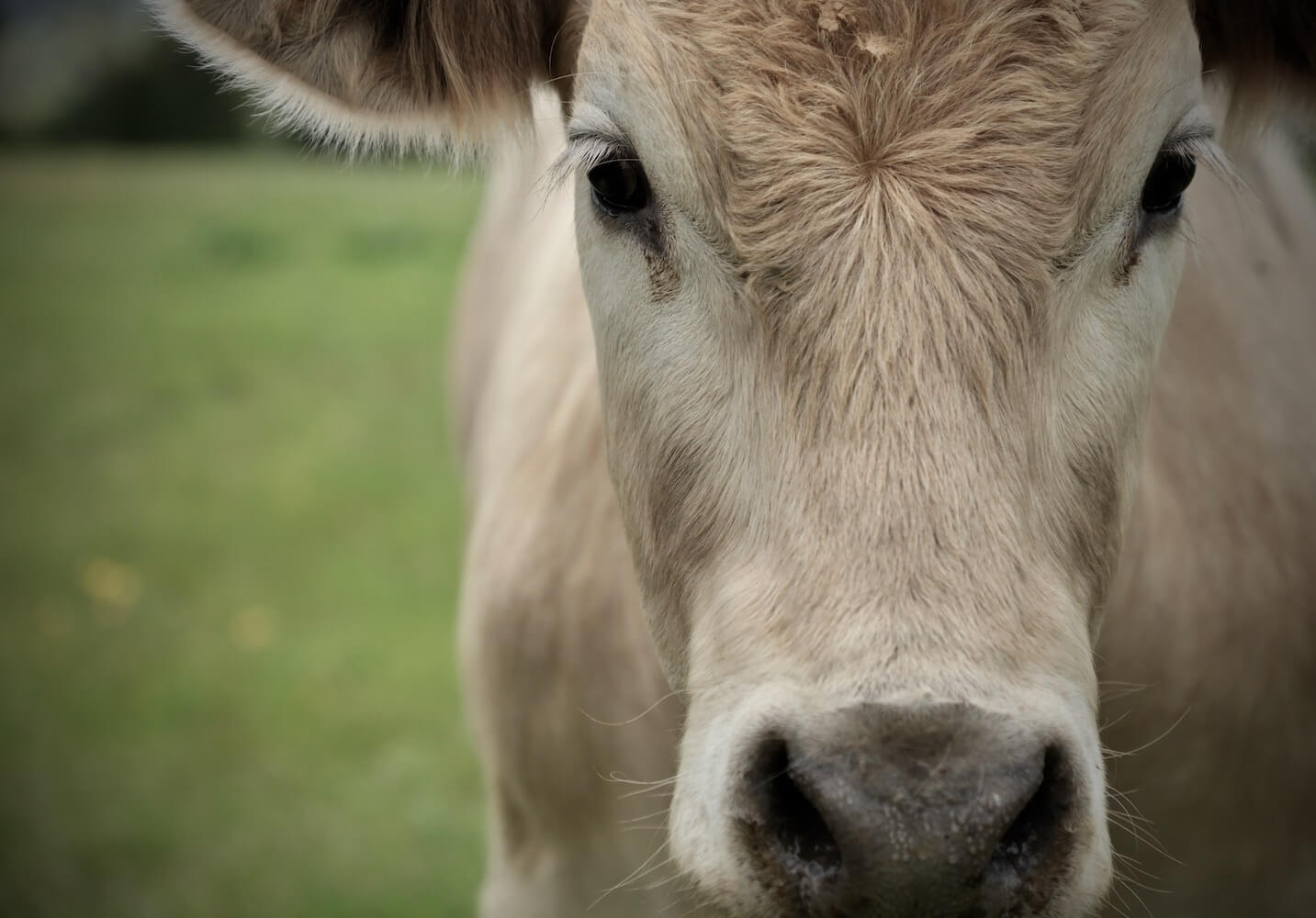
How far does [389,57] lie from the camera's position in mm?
2625

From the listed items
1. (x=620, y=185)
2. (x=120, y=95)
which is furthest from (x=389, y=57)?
(x=120, y=95)

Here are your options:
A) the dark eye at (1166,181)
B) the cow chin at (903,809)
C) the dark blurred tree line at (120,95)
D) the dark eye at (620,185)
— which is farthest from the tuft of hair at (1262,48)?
the dark blurred tree line at (120,95)

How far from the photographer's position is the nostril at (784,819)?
1665mm

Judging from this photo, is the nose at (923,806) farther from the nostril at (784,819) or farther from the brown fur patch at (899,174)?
the brown fur patch at (899,174)

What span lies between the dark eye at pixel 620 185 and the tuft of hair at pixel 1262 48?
3.64ft

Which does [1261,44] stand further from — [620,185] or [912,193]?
[620,185]

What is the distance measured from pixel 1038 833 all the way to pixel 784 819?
312 millimetres

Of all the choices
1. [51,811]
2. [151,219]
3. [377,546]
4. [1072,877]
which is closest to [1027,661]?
[1072,877]

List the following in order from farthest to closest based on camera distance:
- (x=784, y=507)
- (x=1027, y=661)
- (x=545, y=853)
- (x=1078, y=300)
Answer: (x=545, y=853)
(x=1078, y=300)
(x=784, y=507)
(x=1027, y=661)

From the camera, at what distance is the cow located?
1.67 m

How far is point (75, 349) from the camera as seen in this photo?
1134 centimetres

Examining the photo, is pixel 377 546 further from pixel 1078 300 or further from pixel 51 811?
pixel 1078 300

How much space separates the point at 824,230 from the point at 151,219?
53.4 feet

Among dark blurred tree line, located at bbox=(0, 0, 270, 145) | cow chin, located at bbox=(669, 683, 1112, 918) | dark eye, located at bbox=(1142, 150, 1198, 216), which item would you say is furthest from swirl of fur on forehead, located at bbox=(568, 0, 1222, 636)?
dark blurred tree line, located at bbox=(0, 0, 270, 145)
